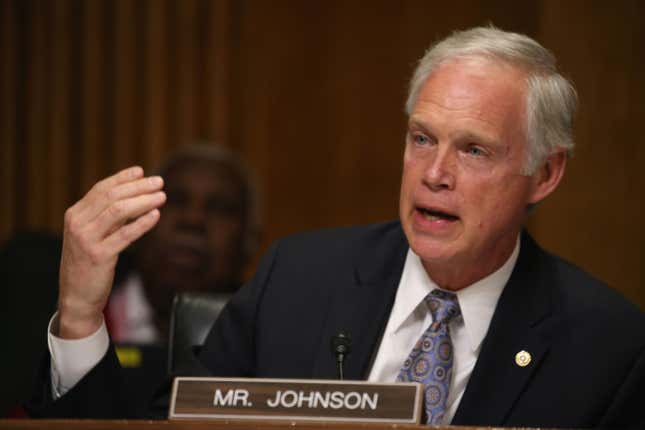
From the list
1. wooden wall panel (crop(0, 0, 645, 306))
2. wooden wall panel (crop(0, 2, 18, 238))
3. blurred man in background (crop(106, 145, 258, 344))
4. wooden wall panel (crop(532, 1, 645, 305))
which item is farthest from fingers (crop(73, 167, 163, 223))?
wooden wall panel (crop(0, 2, 18, 238))

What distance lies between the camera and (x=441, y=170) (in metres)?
2.32

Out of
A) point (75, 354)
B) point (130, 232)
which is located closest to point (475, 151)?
point (130, 232)

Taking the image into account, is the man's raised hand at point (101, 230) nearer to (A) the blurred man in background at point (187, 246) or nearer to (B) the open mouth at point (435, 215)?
(B) the open mouth at point (435, 215)

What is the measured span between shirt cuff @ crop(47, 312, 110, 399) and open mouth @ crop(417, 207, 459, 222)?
71cm

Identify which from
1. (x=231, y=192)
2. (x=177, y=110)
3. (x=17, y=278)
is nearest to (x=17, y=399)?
(x=17, y=278)

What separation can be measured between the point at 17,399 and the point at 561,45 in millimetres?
2267

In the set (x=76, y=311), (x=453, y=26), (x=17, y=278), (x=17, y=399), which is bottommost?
(x=17, y=399)

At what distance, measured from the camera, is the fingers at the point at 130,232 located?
83.3 inches

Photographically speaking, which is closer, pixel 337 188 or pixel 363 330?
pixel 363 330

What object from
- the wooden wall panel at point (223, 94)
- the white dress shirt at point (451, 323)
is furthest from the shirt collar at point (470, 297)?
the wooden wall panel at point (223, 94)

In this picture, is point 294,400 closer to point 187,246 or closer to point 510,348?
point 510,348

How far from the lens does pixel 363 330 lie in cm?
243

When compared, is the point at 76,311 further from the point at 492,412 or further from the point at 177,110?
the point at 177,110

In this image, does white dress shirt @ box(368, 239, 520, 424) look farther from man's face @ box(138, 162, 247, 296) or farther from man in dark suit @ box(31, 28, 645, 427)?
man's face @ box(138, 162, 247, 296)
